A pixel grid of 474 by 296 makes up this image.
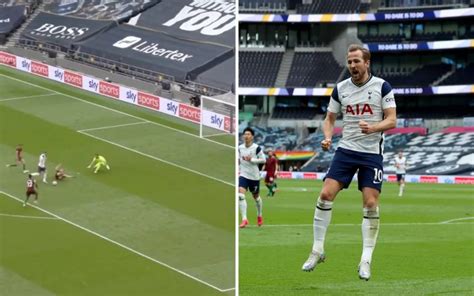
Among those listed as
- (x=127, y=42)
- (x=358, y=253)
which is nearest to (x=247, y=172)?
(x=358, y=253)

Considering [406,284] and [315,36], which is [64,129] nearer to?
[406,284]

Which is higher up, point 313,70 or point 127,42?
point 127,42

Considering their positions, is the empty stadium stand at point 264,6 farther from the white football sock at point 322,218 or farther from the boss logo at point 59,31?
the white football sock at point 322,218

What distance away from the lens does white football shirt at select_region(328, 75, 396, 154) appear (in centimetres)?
745

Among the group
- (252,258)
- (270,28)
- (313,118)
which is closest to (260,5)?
(270,28)

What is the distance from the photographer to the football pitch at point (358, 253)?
9.25m

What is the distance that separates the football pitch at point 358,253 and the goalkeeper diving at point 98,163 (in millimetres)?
2004

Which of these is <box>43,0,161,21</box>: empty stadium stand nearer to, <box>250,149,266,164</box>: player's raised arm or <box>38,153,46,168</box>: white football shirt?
<box>38,153,46,168</box>: white football shirt

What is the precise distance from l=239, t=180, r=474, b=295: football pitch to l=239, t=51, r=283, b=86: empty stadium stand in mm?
37869

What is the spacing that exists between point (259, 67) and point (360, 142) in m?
52.7

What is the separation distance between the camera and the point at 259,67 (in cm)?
6003

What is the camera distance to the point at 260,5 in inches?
2343

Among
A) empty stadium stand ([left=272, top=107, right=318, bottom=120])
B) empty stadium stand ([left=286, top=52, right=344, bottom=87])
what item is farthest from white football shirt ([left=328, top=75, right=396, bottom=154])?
empty stadium stand ([left=272, top=107, right=318, bottom=120])

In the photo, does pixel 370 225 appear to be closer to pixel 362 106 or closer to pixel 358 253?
pixel 362 106
